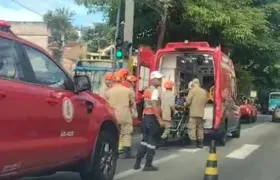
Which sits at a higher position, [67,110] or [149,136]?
[67,110]

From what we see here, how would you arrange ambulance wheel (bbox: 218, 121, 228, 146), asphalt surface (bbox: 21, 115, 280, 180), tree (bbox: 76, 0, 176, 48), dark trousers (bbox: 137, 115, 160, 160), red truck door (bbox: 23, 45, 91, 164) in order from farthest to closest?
tree (bbox: 76, 0, 176, 48), ambulance wheel (bbox: 218, 121, 228, 146), dark trousers (bbox: 137, 115, 160, 160), asphalt surface (bbox: 21, 115, 280, 180), red truck door (bbox: 23, 45, 91, 164)

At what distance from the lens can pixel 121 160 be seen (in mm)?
11211

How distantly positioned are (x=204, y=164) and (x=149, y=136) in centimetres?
188

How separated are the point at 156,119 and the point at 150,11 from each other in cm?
1776

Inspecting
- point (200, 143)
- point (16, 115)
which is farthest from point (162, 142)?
point (16, 115)

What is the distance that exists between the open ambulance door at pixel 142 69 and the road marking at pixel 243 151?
293 cm

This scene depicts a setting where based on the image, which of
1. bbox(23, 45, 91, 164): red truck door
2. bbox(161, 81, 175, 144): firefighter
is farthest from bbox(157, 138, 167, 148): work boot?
bbox(23, 45, 91, 164): red truck door

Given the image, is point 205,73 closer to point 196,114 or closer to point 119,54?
point 119,54

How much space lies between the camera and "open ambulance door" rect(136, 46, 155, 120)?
50.7 ft

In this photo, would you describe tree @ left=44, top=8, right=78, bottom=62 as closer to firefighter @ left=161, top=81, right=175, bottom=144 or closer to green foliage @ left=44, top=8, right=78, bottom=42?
green foliage @ left=44, top=8, right=78, bottom=42

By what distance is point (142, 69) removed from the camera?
1573 cm

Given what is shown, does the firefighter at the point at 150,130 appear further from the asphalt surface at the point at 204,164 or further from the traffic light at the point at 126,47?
the traffic light at the point at 126,47

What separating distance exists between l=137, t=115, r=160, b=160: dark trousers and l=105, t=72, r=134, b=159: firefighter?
152 centimetres

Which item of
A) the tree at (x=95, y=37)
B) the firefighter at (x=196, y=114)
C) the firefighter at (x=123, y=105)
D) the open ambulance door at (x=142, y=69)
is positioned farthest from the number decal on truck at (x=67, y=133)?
the tree at (x=95, y=37)
